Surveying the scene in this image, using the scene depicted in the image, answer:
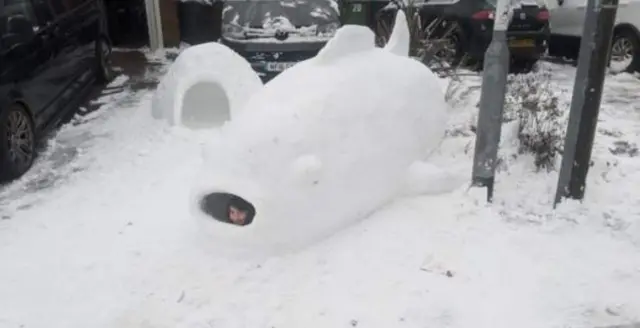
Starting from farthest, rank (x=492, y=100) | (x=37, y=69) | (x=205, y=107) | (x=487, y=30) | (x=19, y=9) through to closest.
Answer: (x=487, y=30), (x=205, y=107), (x=37, y=69), (x=19, y=9), (x=492, y=100)

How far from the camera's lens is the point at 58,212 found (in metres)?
5.27

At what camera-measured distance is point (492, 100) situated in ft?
15.9

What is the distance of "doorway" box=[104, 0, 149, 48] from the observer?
A: 45.9 ft

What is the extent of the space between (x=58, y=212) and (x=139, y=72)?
5.94 m

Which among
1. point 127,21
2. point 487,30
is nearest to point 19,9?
point 487,30

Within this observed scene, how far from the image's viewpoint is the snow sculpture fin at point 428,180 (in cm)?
489

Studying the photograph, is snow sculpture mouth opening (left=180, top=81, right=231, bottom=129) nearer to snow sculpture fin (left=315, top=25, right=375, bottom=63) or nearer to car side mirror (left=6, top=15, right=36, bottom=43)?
car side mirror (left=6, top=15, right=36, bottom=43)

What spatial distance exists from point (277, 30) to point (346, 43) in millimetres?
3763

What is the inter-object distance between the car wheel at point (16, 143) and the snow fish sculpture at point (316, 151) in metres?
2.50

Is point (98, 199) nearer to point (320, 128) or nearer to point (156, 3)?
point (320, 128)

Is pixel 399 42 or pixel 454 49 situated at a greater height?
pixel 399 42

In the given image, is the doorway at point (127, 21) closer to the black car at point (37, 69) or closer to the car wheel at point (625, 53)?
the black car at point (37, 69)

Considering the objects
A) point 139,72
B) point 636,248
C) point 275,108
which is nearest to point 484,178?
point 636,248

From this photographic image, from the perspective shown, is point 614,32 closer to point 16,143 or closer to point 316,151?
point 316,151
